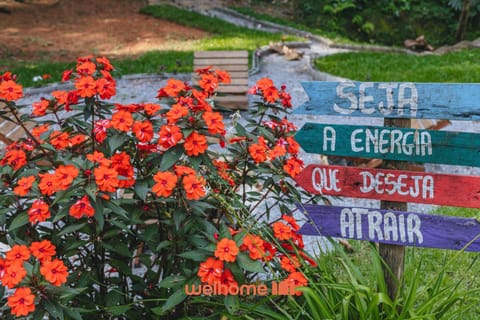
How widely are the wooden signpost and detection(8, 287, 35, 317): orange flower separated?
1286mm

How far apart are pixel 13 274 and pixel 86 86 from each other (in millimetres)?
864

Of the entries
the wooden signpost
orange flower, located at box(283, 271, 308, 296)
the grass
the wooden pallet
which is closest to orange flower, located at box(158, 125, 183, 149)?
the wooden signpost

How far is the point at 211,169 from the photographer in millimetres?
2404

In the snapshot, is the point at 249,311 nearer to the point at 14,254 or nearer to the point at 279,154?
the point at 279,154

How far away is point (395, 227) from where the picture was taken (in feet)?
8.29

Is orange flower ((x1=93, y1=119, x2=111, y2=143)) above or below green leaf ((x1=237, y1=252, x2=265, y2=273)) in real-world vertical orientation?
above

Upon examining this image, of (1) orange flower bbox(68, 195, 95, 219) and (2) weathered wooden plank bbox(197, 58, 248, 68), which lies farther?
(2) weathered wooden plank bbox(197, 58, 248, 68)

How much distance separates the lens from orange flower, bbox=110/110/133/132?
2.31 m

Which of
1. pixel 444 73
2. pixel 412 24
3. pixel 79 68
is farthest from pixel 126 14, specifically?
pixel 79 68

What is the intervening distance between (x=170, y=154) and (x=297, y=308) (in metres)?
0.90

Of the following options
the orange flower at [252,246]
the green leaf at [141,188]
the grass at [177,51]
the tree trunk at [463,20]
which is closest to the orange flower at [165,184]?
the green leaf at [141,188]

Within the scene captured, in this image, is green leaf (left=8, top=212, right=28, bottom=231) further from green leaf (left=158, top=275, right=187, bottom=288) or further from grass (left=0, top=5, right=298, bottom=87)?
grass (left=0, top=5, right=298, bottom=87)

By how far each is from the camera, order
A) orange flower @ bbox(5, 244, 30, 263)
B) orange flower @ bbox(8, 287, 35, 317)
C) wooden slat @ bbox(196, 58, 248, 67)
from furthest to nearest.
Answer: wooden slat @ bbox(196, 58, 248, 67) → orange flower @ bbox(5, 244, 30, 263) → orange flower @ bbox(8, 287, 35, 317)

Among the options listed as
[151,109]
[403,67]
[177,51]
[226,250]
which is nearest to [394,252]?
[226,250]
